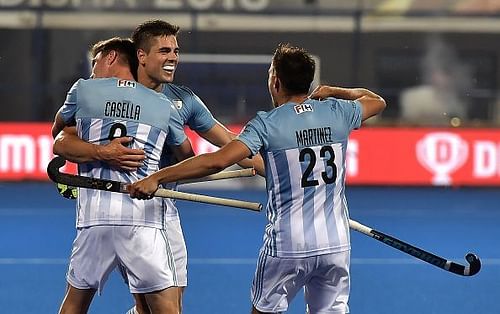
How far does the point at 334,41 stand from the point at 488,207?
548 cm

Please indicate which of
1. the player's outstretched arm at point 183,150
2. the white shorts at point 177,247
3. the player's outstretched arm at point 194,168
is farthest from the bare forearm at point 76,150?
the white shorts at point 177,247

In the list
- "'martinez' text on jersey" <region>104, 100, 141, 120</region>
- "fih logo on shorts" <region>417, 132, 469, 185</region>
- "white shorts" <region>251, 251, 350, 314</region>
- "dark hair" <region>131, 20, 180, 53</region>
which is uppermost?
"dark hair" <region>131, 20, 180, 53</region>

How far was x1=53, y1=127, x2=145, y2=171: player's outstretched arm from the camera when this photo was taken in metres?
5.53

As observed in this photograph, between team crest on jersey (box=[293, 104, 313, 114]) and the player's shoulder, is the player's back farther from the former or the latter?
the player's shoulder

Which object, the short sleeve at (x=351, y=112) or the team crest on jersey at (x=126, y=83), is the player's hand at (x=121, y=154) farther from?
the short sleeve at (x=351, y=112)

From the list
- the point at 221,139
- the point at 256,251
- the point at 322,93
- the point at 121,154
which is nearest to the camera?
the point at 121,154

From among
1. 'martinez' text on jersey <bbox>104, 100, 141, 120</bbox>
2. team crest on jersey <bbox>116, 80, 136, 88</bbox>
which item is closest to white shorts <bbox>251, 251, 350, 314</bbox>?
'martinez' text on jersey <bbox>104, 100, 141, 120</bbox>

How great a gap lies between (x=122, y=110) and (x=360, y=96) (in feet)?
3.92

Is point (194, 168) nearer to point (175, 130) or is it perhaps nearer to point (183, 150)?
point (175, 130)

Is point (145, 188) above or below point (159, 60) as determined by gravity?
below

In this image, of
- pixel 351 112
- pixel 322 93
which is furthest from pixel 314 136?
pixel 322 93

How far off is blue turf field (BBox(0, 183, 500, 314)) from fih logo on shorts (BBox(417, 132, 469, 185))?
0.84 ft

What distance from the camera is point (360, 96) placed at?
604 centimetres

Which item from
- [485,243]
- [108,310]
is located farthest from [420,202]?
[108,310]
